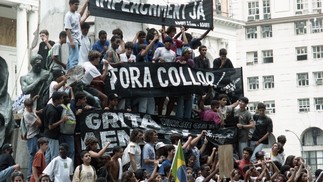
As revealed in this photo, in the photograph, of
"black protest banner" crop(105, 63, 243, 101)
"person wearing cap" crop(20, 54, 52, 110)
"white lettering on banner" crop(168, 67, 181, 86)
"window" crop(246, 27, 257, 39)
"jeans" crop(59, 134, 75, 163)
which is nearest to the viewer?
"jeans" crop(59, 134, 75, 163)

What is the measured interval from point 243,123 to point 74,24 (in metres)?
4.54

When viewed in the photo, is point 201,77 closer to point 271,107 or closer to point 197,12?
point 197,12

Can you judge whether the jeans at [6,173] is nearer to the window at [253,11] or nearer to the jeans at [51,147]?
the jeans at [51,147]

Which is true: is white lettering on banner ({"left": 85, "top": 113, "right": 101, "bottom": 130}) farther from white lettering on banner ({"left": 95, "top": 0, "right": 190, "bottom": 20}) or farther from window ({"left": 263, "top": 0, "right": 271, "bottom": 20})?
window ({"left": 263, "top": 0, "right": 271, "bottom": 20})

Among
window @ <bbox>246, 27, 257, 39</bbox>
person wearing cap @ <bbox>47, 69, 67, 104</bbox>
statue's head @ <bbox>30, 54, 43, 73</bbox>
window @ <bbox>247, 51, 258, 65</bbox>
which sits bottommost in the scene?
person wearing cap @ <bbox>47, 69, 67, 104</bbox>

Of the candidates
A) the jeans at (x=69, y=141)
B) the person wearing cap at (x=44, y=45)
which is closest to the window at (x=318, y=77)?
the person wearing cap at (x=44, y=45)

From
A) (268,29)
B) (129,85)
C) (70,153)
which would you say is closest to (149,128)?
(129,85)

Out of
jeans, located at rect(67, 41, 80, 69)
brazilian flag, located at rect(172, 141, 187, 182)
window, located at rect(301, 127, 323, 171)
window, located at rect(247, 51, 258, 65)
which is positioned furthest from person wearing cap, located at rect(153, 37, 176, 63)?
window, located at rect(247, 51, 258, 65)

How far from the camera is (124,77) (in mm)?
25141

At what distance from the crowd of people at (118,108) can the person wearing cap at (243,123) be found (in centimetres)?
2

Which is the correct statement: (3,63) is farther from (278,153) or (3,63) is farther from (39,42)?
(278,153)

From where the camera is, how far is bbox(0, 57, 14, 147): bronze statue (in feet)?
77.7

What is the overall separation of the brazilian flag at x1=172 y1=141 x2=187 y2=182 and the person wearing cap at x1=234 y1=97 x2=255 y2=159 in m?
4.64

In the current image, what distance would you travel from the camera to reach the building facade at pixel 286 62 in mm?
116688
